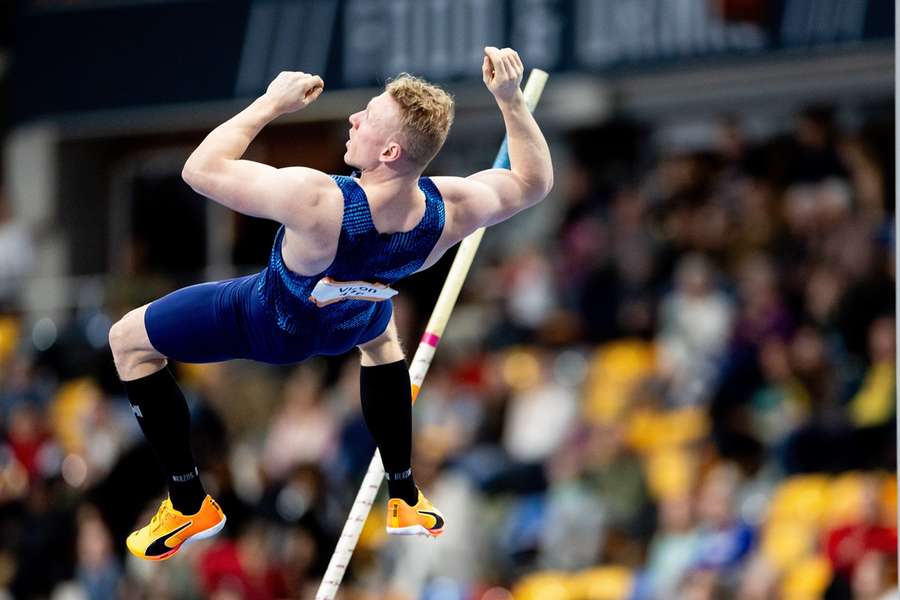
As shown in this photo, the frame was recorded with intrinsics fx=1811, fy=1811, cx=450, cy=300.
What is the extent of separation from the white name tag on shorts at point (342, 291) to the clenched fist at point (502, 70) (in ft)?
2.29

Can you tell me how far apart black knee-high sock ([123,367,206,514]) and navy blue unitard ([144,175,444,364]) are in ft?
→ 0.41

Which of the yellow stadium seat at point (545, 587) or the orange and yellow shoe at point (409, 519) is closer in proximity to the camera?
the orange and yellow shoe at point (409, 519)

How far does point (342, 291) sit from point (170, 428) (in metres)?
0.76

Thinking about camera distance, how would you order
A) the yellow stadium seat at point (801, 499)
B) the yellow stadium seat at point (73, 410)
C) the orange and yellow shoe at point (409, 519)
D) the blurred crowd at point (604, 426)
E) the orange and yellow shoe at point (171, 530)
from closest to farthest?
the orange and yellow shoe at point (171, 530), the orange and yellow shoe at point (409, 519), the yellow stadium seat at point (801, 499), the blurred crowd at point (604, 426), the yellow stadium seat at point (73, 410)

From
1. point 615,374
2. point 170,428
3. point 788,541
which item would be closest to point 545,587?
point 788,541

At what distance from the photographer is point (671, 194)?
12.9 m

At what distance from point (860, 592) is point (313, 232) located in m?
4.81

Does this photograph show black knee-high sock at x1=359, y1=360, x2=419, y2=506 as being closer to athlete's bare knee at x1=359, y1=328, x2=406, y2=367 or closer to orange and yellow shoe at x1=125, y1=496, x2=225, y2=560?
athlete's bare knee at x1=359, y1=328, x2=406, y2=367

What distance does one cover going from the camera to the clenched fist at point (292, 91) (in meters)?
5.30

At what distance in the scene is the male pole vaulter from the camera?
5234mm

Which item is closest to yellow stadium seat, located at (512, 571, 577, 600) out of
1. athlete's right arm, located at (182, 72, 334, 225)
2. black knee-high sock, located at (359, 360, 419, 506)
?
black knee-high sock, located at (359, 360, 419, 506)

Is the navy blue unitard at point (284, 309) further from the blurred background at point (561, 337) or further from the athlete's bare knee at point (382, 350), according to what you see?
the blurred background at point (561, 337)

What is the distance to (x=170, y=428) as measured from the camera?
5.68 m

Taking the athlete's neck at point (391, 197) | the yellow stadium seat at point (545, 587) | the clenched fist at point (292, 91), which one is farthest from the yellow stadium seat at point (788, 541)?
the clenched fist at point (292, 91)
